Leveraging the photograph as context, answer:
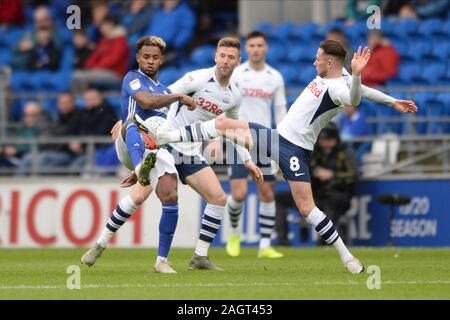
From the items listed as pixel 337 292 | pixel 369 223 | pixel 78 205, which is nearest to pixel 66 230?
A: pixel 78 205

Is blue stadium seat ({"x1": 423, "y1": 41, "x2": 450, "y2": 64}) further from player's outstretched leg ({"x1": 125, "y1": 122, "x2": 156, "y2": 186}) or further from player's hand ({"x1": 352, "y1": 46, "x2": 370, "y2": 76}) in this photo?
player's hand ({"x1": 352, "y1": 46, "x2": 370, "y2": 76})

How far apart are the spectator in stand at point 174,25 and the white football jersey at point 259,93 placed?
745 cm

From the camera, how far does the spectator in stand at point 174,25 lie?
22.8m

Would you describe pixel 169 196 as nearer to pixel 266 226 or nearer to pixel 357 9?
pixel 266 226

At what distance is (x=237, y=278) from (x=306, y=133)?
154 centimetres

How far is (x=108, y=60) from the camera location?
Result: 74.8 feet

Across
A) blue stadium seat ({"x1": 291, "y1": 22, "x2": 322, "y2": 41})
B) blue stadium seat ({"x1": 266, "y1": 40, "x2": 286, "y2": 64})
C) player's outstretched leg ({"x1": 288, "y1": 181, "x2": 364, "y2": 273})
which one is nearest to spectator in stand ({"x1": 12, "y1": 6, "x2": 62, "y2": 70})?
blue stadium seat ({"x1": 266, "y1": 40, "x2": 286, "y2": 64})

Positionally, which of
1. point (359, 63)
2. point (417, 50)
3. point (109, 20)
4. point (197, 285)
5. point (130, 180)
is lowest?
point (197, 285)

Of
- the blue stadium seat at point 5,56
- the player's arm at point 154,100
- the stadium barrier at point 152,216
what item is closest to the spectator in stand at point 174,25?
the blue stadium seat at point 5,56

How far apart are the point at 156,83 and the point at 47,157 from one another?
8138 mm

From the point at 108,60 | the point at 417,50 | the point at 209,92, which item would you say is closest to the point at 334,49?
the point at 209,92

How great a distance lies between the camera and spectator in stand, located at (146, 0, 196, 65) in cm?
2275

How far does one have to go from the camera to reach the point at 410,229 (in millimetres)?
17703
